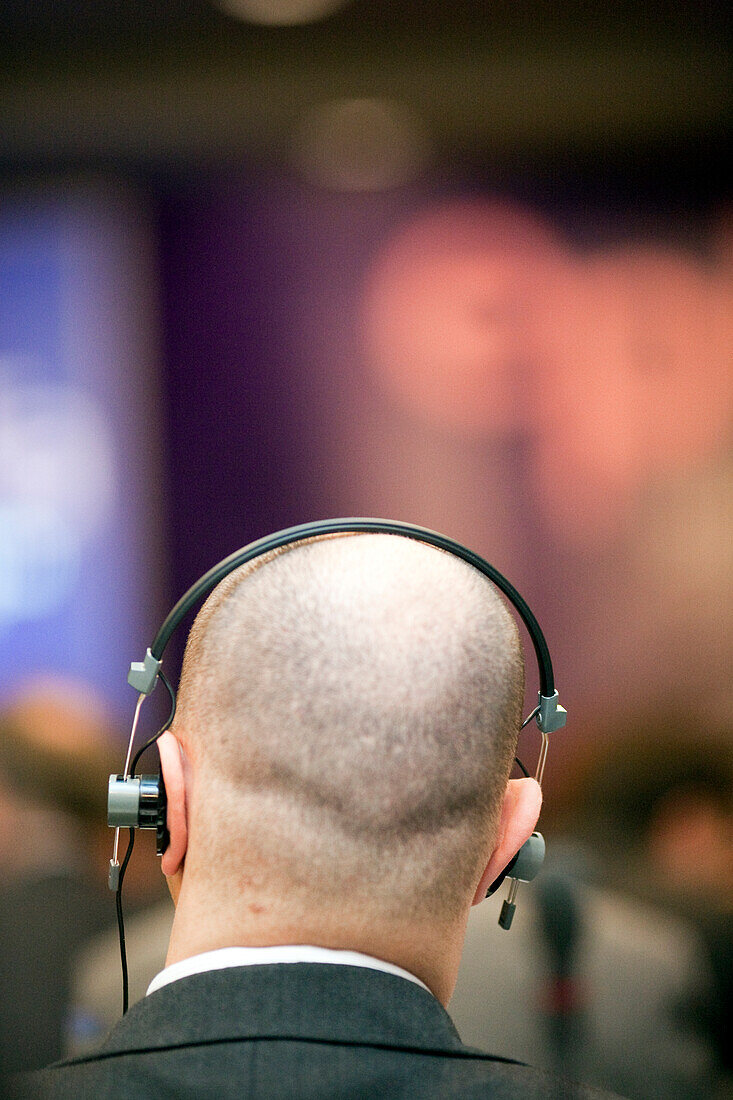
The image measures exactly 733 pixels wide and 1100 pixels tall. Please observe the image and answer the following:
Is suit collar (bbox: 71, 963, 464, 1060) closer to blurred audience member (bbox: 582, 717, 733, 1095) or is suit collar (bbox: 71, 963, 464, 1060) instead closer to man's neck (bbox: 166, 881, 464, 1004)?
man's neck (bbox: 166, 881, 464, 1004)

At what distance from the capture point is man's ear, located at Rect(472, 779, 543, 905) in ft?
2.27

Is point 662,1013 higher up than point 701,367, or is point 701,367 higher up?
point 701,367

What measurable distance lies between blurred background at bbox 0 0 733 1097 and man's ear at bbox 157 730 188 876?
1.14 m

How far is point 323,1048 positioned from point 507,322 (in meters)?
1.55

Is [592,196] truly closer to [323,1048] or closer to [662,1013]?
[662,1013]

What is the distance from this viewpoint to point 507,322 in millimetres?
1840

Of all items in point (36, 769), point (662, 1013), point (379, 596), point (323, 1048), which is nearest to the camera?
point (323, 1048)

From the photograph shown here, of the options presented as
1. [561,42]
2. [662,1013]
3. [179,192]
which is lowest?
[662,1013]

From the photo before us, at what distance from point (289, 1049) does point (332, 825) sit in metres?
0.13

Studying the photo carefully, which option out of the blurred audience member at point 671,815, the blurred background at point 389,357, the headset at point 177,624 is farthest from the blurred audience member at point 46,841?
the headset at point 177,624

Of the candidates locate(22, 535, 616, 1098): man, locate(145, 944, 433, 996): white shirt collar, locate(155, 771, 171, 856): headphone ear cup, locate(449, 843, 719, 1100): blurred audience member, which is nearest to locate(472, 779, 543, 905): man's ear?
locate(22, 535, 616, 1098): man

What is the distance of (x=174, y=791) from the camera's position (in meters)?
0.64

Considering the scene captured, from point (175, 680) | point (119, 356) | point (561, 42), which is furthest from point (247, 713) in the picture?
point (561, 42)

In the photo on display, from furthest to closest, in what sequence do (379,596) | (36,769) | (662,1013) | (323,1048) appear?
1. (36,769)
2. (662,1013)
3. (379,596)
4. (323,1048)
